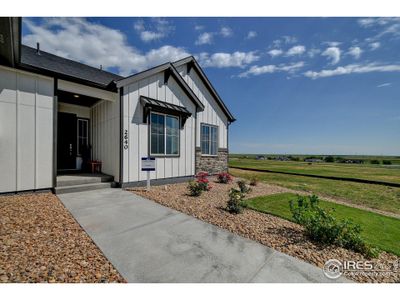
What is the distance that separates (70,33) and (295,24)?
7304 millimetres

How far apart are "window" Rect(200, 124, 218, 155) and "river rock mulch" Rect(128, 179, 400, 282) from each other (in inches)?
212

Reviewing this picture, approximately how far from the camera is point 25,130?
16.9 feet

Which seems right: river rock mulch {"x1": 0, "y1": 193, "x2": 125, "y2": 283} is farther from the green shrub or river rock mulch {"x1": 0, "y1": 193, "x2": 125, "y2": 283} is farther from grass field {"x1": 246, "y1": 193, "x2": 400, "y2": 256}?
grass field {"x1": 246, "y1": 193, "x2": 400, "y2": 256}

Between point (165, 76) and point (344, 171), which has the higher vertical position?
point (165, 76)

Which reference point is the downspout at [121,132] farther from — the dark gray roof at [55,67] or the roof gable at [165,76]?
the dark gray roof at [55,67]

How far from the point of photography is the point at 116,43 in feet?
22.7

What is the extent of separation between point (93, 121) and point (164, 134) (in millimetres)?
3665

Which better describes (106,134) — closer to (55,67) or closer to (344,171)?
(55,67)

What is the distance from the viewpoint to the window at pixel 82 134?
8336 mm

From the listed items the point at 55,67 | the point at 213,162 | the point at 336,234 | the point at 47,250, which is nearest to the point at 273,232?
the point at 336,234
